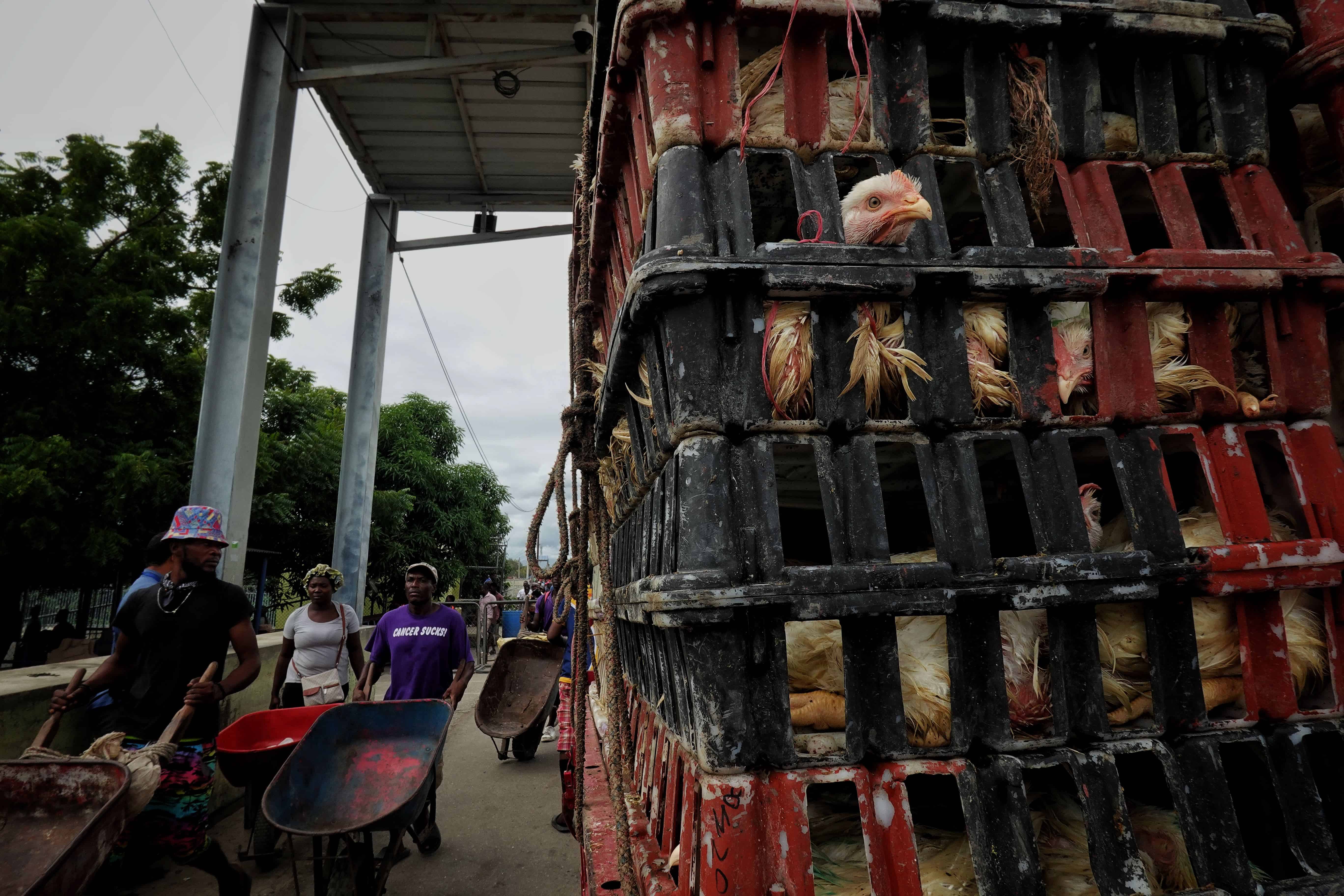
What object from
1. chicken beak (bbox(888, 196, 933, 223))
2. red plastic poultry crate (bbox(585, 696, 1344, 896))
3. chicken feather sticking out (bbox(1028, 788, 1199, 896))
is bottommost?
chicken feather sticking out (bbox(1028, 788, 1199, 896))

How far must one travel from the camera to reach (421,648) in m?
5.43

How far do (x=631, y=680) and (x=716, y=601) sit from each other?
1.72 meters

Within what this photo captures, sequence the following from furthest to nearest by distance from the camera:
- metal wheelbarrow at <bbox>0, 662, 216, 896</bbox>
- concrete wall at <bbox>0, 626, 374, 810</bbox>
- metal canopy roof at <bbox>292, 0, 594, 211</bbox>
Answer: metal canopy roof at <bbox>292, 0, 594, 211</bbox>
concrete wall at <bbox>0, 626, 374, 810</bbox>
metal wheelbarrow at <bbox>0, 662, 216, 896</bbox>

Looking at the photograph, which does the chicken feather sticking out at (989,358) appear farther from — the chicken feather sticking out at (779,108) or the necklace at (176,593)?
the necklace at (176,593)

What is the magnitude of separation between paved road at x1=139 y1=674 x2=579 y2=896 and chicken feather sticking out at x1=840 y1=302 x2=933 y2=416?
13.6ft

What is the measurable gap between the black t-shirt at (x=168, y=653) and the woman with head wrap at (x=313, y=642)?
1.45 m

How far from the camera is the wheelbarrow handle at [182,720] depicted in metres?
3.25

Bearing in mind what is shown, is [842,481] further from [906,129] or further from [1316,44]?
[1316,44]

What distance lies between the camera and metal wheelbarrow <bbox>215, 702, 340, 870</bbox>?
12.5 feet

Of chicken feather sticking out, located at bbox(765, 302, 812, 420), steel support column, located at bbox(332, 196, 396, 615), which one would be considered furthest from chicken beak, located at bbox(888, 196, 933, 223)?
steel support column, located at bbox(332, 196, 396, 615)

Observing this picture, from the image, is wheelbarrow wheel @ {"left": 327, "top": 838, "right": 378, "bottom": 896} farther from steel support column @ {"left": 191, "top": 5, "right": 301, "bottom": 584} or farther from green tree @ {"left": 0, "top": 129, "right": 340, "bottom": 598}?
green tree @ {"left": 0, "top": 129, "right": 340, "bottom": 598}

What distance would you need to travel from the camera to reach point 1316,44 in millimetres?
1813

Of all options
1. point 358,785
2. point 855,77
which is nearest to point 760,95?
point 855,77

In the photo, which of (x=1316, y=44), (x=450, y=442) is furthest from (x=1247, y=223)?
(x=450, y=442)
